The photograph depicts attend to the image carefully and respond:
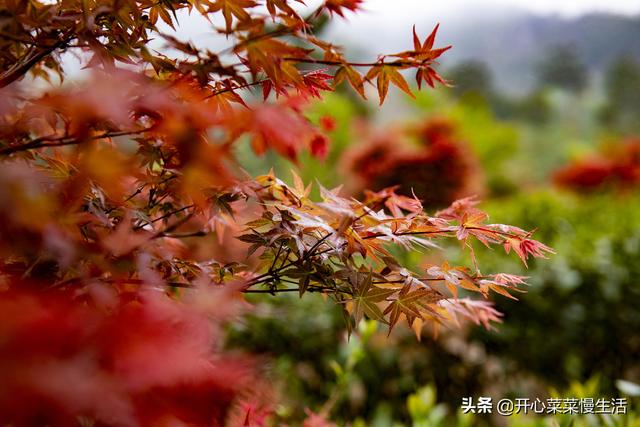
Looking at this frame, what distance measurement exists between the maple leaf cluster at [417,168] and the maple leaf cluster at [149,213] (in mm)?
4354

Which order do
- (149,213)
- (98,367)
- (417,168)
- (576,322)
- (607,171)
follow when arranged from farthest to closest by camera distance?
(607,171) → (417,168) → (576,322) → (149,213) → (98,367)

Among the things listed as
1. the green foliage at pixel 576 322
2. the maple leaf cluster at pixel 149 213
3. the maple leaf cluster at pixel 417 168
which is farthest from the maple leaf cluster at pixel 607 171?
the maple leaf cluster at pixel 149 213

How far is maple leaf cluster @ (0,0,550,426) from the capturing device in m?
0.45

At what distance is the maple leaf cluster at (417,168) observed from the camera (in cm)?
537

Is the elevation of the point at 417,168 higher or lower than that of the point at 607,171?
lower

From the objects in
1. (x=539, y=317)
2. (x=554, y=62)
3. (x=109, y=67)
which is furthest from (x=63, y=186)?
(x=554, y=62)

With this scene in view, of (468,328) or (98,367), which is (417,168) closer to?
(468,328)

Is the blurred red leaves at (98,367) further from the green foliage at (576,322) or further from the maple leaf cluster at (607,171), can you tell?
the maple leaf cluster at (607,171)

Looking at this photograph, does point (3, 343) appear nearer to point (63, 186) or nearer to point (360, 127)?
point (63, 186)

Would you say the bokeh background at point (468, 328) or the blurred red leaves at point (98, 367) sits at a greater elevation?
the bokeh background at point (468, 328)

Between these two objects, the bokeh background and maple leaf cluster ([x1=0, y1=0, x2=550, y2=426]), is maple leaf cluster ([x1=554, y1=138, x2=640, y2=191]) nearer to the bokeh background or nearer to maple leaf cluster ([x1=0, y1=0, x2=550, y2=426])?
the bokeh background

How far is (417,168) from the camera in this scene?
5.39 m

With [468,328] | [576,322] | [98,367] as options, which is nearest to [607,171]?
A: [576,322]

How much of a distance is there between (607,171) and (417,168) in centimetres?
330
